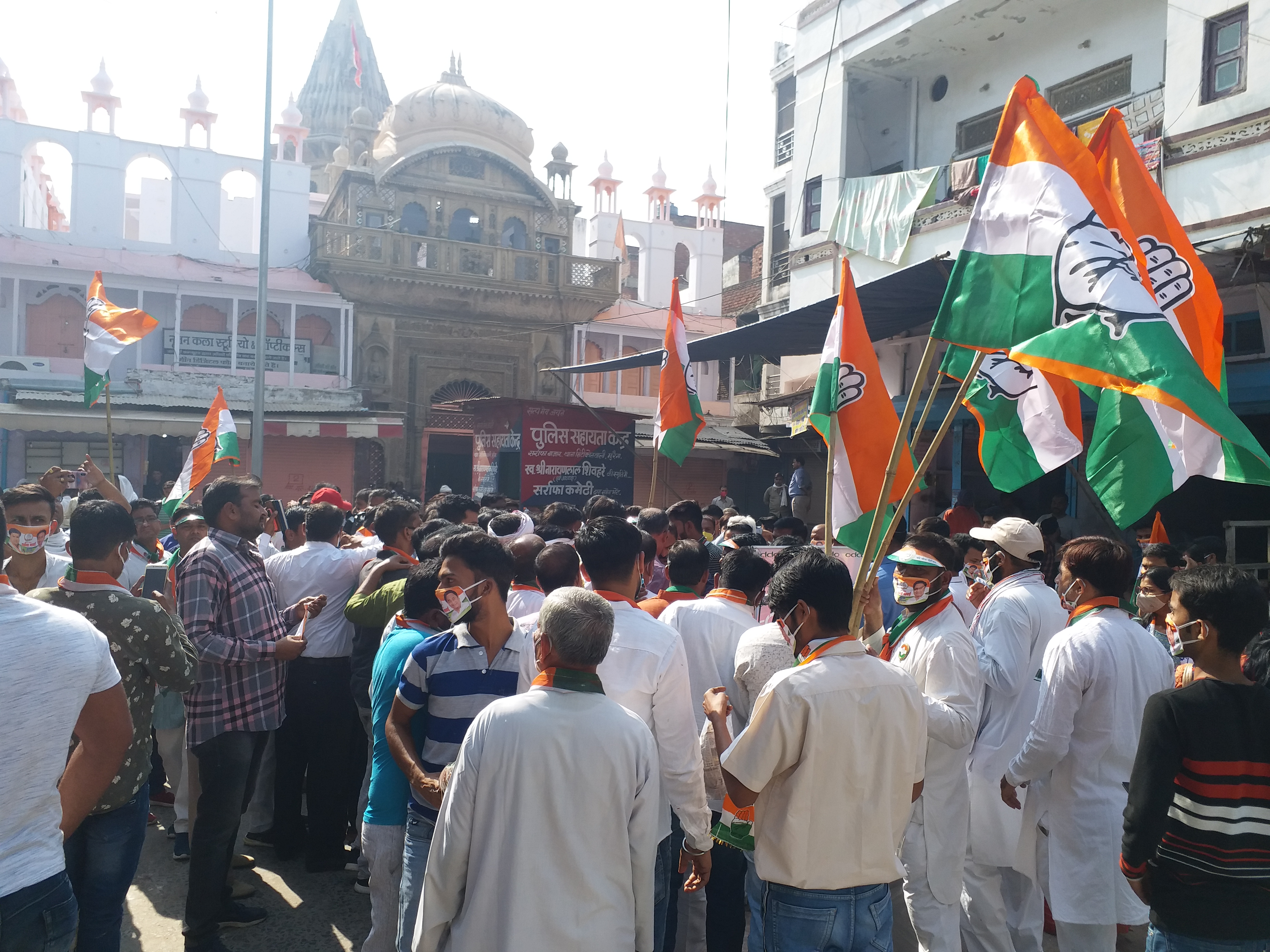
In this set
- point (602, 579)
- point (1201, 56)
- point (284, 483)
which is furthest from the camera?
point (284, 483)

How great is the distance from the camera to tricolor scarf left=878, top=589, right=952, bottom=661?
3.55m

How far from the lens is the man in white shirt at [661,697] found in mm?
2953

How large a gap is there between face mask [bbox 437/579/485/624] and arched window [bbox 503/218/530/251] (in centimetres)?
2501

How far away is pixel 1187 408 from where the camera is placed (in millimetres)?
2799

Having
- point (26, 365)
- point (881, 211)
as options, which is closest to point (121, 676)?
point (881, 211)

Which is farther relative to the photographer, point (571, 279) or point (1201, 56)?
point (571, 279)

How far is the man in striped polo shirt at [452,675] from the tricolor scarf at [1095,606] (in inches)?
84.8

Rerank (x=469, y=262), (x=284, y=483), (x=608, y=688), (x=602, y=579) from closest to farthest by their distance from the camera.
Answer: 1. (x=608, y=688)
2. (x=602, y=579)
3. (x=284, y=483)
4. (x=469, y=262)

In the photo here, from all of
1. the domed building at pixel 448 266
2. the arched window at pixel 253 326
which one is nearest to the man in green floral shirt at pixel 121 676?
the domed building at pixel 448 266

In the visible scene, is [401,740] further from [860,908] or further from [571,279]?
[571,279]

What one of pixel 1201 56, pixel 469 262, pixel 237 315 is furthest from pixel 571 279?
pixel 1201 56

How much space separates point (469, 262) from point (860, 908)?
81.0ft

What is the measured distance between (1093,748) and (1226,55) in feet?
32.9

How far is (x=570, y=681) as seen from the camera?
2424mm
